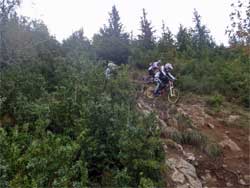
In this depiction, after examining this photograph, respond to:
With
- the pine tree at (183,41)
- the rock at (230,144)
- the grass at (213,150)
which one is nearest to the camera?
the grass at (213,150)

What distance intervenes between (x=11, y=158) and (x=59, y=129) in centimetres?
203

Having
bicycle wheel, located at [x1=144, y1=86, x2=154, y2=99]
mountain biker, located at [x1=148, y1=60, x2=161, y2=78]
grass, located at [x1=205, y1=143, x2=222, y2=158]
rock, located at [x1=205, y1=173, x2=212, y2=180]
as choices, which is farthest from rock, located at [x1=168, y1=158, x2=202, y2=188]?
bicycle wheel, located at [x1=144, y1=86, x2=154, y2=99]

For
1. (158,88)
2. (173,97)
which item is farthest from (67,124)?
(173,97)

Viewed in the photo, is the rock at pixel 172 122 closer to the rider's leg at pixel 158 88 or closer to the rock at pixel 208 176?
the rock at pixel 208 176

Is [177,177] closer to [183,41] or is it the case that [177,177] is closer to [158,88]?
[158,88]

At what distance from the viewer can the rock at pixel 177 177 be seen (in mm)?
6344

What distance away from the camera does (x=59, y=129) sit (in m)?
6.40

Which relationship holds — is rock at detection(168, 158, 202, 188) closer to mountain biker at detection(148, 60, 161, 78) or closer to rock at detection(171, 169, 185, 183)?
rock at detection(171, 169, 185, 183)

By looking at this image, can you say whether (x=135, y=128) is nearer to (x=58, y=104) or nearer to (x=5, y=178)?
(x=58, y=104)

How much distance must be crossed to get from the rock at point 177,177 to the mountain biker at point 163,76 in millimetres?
4917

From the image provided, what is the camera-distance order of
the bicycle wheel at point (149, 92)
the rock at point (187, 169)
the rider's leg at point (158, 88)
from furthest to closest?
the bicycle wheel at point (149, 92) < the rider's leg at point (158, 88) < the rock at point (187, 169)

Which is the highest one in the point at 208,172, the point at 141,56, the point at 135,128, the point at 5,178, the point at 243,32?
the point at 141,56

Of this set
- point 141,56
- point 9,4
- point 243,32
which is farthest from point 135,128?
point 141,56

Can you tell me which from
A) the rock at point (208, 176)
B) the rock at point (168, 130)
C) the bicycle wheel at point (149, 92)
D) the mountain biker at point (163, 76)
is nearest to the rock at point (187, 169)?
the rock at point (208, 176)
